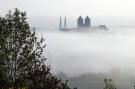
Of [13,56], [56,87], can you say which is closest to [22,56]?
[13,56]

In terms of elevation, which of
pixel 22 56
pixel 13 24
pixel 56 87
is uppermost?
pixel 13 24

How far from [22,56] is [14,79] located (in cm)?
226

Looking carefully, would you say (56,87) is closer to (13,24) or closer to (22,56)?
(22,56)

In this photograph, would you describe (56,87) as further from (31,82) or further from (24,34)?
(24,34)

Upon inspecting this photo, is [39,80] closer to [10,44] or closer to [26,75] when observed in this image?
[26,75]

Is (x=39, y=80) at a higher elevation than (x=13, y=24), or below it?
below

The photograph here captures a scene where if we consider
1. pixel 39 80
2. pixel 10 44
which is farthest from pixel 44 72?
pixel 10 44

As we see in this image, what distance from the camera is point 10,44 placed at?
4412 cm

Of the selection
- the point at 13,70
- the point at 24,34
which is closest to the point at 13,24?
the point at 24,34

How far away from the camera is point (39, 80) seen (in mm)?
43500

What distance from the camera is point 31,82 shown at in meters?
43.0

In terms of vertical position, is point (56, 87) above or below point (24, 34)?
Result: below

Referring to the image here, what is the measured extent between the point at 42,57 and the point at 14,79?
337 cm

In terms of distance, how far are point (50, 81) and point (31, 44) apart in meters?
4.17
